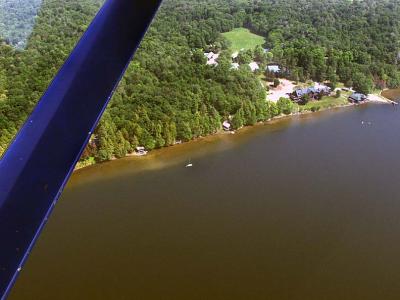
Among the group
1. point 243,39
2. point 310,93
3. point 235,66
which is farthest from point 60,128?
point 243,39

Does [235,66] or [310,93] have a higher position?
[235,66]

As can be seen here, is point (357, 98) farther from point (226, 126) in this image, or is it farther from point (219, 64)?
point (226, 126)

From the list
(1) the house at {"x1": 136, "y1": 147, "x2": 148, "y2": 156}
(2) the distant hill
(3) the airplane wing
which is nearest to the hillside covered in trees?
(1) the house at {"x1": 136, "y1": 147, "x2": 148, "y2": 156}

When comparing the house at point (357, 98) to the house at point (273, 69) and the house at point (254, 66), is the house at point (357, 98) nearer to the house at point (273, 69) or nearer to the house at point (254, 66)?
the house at point (273, 69)

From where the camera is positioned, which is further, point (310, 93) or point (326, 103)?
point (310, 93)

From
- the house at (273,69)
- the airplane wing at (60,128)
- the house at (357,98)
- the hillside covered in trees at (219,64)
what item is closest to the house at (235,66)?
the hillside covered in trees at (219,64)

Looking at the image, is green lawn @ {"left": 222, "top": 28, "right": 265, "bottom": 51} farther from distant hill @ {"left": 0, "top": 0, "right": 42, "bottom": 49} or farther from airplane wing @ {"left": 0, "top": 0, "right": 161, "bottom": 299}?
airplane wing @ {"left": 0, "top": 0, "right": 161, "bottom": 299}

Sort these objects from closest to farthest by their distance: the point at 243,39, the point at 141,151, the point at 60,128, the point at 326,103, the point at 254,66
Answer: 1. the point at 60,128
2. the point at 141,151
3. the point at 326,103
4. the point at 254,66
5. the point at 243,39
